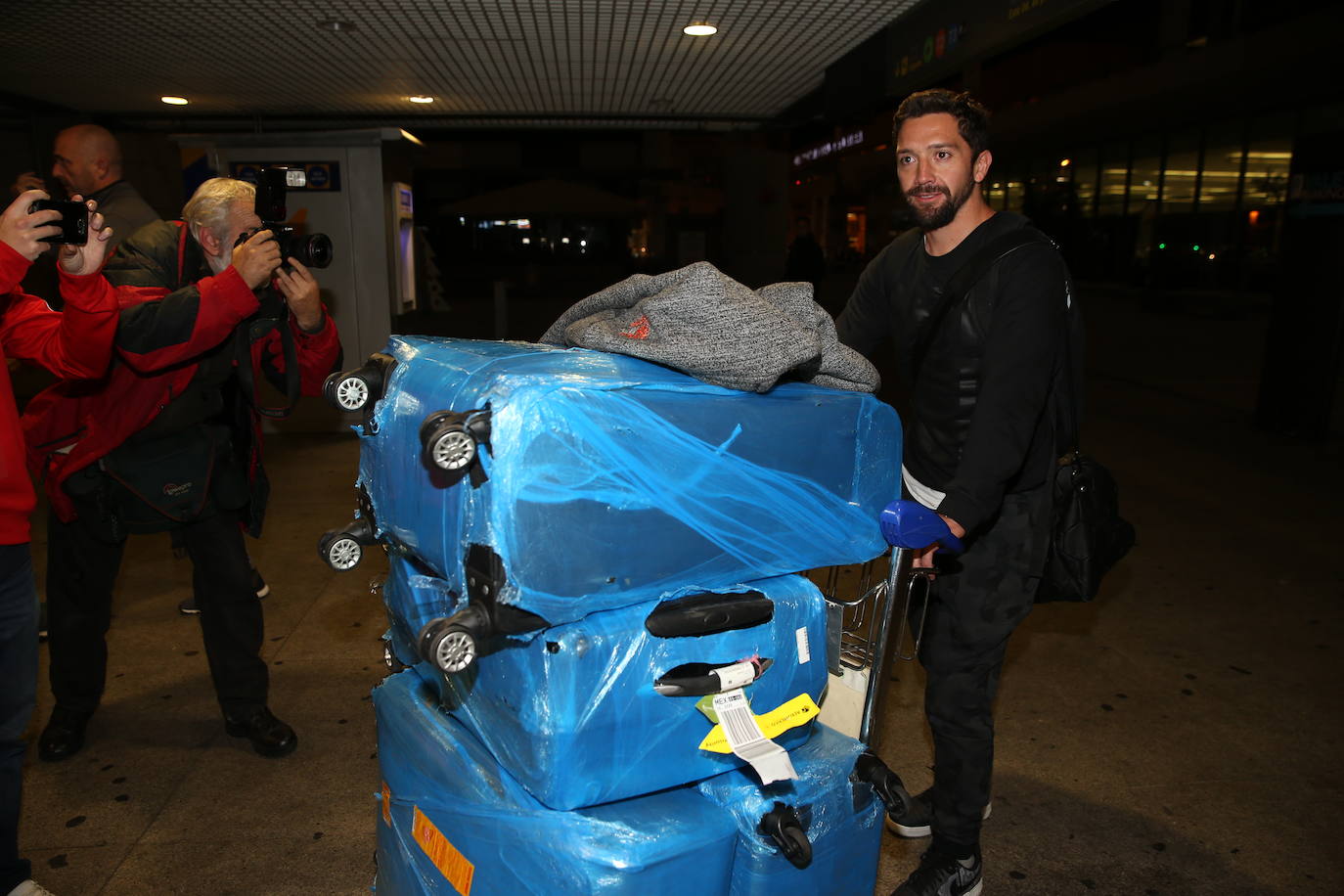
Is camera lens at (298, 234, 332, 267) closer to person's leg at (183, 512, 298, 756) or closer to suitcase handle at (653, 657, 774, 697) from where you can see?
person's leg at (183, 512, 298, 756)

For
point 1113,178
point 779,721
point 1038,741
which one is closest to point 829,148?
point 1038,741

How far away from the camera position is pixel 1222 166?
18.6 m

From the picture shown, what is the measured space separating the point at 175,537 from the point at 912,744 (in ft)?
8.50

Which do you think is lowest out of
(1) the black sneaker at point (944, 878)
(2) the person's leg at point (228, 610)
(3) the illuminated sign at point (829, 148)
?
(1) the black sneaker at point (944, 878)

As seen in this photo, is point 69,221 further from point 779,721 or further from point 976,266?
point 976,266

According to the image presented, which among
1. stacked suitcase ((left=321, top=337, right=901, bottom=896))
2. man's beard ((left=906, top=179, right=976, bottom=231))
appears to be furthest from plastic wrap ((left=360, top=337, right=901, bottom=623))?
man's beard ((left=906, top=179, right=976, bottom=231))

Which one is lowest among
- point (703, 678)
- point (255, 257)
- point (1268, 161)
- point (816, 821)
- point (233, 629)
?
point (233, 629)

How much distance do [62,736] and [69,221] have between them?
1862 mm

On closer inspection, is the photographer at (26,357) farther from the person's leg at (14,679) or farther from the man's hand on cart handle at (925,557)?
the man's hand on cart handle at (925,557)

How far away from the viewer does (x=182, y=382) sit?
2.63 m

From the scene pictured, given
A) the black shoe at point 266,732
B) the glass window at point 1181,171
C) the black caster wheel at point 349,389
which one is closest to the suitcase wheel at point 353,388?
the black caster wheel at point 349,389

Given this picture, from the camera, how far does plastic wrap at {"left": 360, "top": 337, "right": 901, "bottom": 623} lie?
1304mm

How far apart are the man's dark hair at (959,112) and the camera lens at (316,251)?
162 cm

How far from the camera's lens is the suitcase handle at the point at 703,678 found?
143 centimetres
